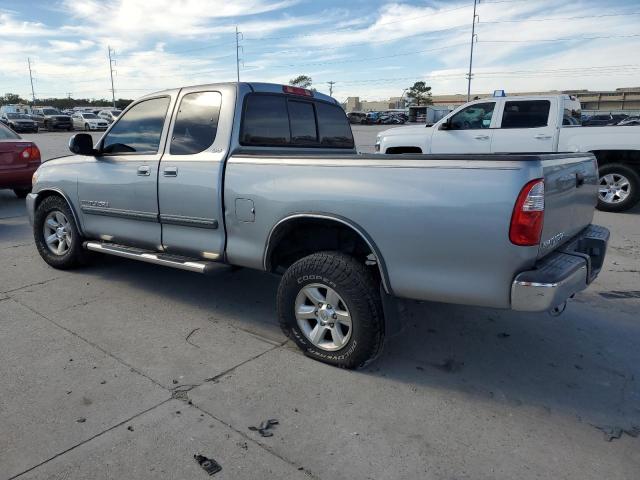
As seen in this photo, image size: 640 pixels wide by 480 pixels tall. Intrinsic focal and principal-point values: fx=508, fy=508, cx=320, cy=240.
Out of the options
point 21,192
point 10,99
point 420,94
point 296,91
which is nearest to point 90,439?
point 296,91

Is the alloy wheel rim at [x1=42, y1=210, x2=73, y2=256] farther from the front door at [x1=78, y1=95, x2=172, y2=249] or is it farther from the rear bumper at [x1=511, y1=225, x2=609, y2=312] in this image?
the rear bumper at [x1=511, y1=225, x2=609, y2=312]

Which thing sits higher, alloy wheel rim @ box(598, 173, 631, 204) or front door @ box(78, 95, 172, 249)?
front door @ box(78, 95, 172, 249)

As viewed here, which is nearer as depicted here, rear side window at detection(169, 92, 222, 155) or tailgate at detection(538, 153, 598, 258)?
tailgate at detection(538, 153, 598, 258)

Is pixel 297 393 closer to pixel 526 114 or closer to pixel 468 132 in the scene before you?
pixel 468 132

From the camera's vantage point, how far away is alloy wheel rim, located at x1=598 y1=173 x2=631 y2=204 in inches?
331

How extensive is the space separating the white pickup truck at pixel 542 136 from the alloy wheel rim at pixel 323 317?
21.3ft

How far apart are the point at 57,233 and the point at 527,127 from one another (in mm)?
7528

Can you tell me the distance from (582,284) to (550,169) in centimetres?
78

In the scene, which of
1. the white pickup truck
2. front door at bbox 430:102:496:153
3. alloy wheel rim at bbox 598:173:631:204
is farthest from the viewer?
front door at bbox 430:102:496:153

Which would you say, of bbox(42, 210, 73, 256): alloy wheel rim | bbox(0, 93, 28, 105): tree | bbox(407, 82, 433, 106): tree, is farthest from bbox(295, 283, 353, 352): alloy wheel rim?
bbox(0, 93, 28, 105): tree

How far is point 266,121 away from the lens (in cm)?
420

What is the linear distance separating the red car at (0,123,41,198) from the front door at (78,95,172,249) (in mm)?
5095

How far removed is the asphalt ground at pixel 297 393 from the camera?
8.16 feet

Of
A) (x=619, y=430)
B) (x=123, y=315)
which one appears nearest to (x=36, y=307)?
(x=123, y=315)
